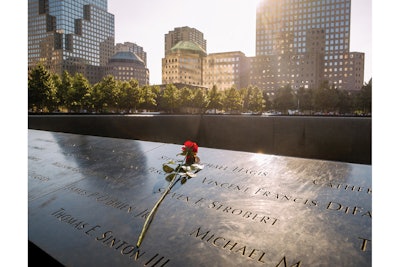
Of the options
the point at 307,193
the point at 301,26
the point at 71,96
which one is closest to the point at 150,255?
the point at 307,193

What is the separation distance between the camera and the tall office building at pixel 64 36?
500 feet

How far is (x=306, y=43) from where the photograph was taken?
14262cm

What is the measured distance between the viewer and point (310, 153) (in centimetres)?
1252

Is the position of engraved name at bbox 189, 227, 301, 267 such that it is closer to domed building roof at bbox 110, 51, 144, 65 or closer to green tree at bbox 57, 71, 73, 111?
green tree at bbox 57, 71, 73, 111

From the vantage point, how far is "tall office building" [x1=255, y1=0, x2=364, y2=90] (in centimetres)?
13450

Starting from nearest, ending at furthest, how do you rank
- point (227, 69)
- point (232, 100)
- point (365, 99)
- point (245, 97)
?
point (365, 99) < point (232, 100) < point (245, 97) < point (227, 69)

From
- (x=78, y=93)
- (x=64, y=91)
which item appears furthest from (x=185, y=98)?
(x=64, y=91)

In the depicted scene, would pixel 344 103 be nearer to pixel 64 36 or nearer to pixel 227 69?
pixel 227 69

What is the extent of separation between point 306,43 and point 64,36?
130 m

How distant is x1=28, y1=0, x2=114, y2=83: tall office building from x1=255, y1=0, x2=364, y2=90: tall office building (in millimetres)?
94133

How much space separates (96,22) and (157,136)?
618 ft

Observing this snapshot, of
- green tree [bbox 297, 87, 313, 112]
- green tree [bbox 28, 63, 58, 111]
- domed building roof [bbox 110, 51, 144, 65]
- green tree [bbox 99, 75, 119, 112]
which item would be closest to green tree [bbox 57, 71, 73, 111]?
green tree [bbox 99, 75, 119, 112]

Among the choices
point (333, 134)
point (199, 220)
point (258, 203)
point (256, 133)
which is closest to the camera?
point (199, 220)

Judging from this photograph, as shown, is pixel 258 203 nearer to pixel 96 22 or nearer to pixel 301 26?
pixel 301 26
